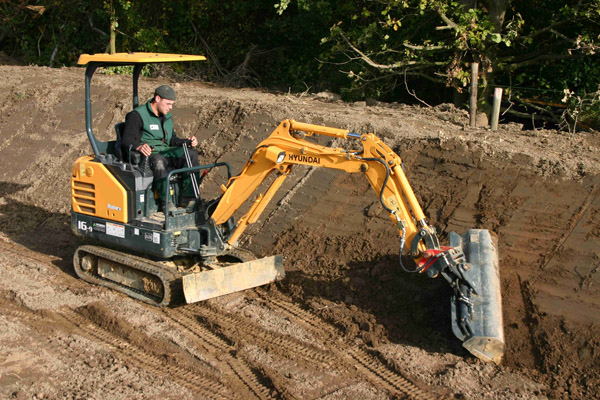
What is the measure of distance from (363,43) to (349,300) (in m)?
7.75

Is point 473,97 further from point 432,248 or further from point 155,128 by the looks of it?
point 155,128

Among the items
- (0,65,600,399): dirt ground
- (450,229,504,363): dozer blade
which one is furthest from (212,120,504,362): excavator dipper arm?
(0,65,600,399): dirt ground

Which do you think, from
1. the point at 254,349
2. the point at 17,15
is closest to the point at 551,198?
the point at 254,349

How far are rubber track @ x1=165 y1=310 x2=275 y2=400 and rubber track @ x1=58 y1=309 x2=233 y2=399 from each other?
7.3 inches

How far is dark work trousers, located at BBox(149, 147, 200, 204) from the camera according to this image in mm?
7270

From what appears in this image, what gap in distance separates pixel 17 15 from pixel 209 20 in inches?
255

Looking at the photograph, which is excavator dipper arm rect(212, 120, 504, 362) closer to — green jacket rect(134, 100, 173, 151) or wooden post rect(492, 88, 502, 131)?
green jacket rect(134, 100, 173, 151)

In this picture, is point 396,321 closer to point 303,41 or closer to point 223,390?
point 223,390

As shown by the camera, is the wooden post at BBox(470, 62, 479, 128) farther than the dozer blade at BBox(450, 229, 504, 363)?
Yes

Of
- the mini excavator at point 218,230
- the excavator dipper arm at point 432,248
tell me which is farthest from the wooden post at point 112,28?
the excavator dipper arm at point 432,248

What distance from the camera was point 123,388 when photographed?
5480 millimetres

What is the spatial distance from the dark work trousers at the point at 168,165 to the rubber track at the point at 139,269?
2.61ft

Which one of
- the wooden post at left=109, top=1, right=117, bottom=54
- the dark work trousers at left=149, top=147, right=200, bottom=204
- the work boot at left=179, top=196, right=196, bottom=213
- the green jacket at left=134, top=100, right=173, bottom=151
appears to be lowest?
the work boot at left=179, top=196, right=196, bottom=213

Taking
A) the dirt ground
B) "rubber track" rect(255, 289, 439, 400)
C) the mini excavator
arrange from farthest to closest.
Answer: the mini excavator, the dirt ground, "rubber track" rect(255, 289, 439, 400)
